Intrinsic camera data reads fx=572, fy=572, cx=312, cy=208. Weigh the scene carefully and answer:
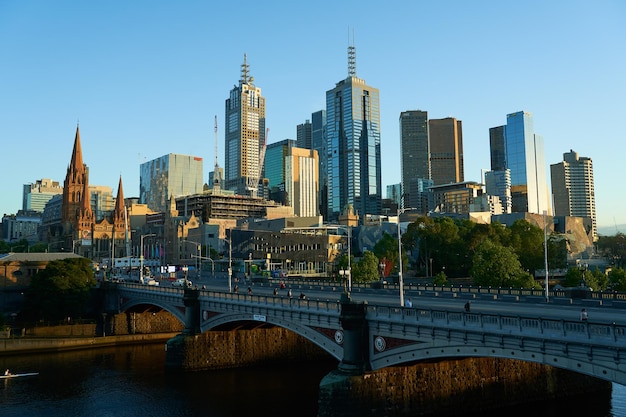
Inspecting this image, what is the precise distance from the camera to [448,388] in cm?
4609

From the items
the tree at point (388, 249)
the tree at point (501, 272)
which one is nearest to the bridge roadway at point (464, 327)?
the tree at point (501, 272)

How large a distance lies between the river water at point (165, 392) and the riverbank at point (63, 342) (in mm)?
3354

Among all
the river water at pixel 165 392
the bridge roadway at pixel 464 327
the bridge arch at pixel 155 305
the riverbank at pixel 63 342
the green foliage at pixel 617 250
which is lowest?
the river water at pixel 165 392

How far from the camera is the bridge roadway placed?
28.9 metres

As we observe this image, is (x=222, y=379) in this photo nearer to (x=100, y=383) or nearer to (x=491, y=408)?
(x=100, y=383)

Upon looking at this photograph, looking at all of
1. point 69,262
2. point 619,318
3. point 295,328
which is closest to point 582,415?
point 619,318

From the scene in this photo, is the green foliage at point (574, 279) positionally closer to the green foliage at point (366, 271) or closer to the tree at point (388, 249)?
the green foliage at point (366, 271)

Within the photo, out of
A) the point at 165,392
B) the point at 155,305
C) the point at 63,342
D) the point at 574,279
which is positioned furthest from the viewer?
the point at 574,279

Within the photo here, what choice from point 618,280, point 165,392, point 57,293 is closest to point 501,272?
point 618,280

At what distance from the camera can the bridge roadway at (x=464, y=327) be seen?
28.9 m

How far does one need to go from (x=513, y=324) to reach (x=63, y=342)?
68.5 meters

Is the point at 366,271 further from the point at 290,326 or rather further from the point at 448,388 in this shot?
the point at 448,388

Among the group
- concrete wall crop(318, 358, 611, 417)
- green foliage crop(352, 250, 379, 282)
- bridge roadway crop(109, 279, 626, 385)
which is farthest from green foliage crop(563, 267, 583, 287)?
bridge roadway crop(109, 279, 626, 385)

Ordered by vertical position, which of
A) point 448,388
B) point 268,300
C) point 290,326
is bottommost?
point 448,388
